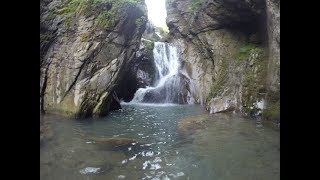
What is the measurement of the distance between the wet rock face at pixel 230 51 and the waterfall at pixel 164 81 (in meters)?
1.31

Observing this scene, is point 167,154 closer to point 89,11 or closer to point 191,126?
point 191,126

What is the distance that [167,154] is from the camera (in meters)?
8.05

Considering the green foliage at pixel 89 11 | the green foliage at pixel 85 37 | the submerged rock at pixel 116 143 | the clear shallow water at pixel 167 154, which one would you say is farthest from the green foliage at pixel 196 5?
the submerged rock at pixel 116 143

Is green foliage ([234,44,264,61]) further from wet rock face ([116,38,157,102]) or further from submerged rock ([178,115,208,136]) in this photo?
wet rock face ([116,38,157,102])

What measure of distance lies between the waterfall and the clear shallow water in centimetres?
A: 1230

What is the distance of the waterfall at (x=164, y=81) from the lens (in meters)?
24.3

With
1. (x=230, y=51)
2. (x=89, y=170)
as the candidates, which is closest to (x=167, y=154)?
(x=89, y=170)

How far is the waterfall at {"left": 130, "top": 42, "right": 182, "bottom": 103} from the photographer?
24344 mm

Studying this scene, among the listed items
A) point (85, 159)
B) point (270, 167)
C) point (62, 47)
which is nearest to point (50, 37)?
point (62, 47)

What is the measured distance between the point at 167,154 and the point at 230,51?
1152 centimetres

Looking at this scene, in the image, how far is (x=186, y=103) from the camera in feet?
77.1

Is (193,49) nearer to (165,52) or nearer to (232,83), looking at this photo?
(165,52)
